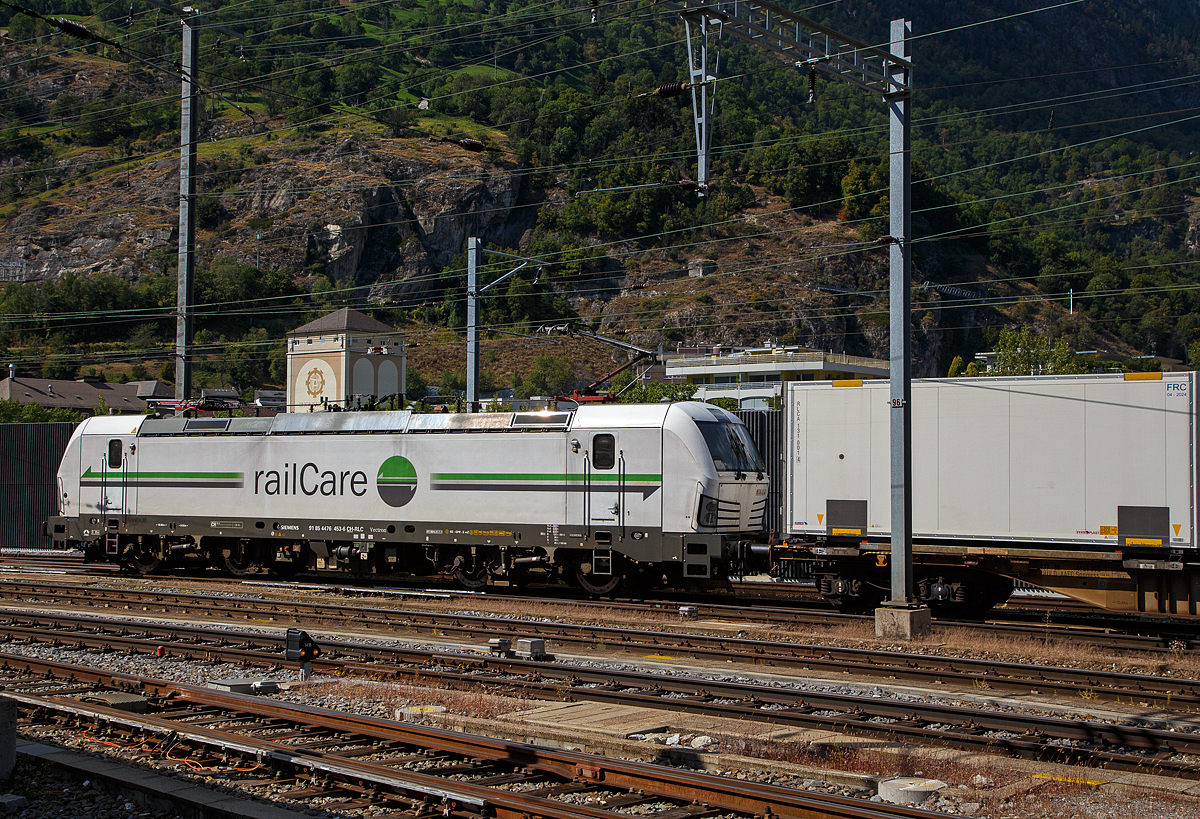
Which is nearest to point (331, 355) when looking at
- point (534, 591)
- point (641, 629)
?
point (534, 591)

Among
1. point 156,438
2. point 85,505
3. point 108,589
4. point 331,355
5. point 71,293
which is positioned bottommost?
point 108,589

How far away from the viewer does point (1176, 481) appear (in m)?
15.8

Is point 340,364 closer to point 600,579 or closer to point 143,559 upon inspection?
point 143,559

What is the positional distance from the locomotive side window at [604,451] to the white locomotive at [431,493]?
0.10ft

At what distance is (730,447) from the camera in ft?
63.2

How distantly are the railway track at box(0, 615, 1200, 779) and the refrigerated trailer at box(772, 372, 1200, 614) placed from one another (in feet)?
15.2

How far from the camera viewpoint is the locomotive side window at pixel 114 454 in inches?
982

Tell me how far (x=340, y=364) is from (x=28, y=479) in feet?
144

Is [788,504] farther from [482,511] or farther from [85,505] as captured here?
[85,505]

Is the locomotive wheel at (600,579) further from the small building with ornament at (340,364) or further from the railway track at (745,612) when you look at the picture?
the small building with ornament at (340,364)

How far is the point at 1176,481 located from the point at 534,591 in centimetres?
1206

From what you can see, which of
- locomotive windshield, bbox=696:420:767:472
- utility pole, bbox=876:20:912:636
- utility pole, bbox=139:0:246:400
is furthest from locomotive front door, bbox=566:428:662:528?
utility pole, bbox=139:0:246:400

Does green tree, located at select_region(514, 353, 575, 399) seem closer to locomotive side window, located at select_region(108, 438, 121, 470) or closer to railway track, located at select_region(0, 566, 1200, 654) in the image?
locomotive side window, located at select_region(108, 438, 121, 470)

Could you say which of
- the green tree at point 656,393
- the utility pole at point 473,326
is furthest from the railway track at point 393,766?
the green tree at point 656,393
